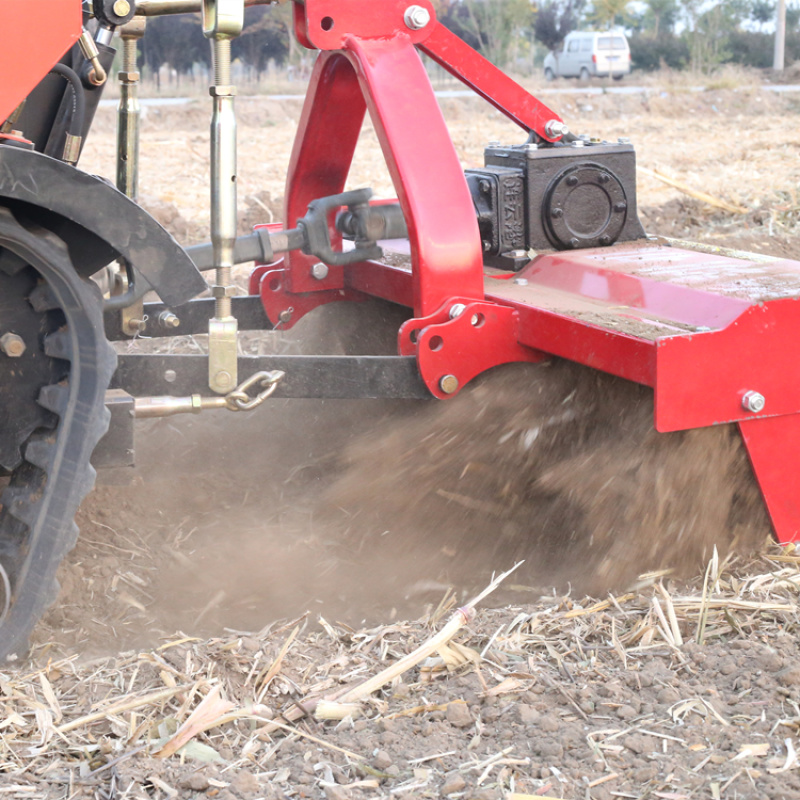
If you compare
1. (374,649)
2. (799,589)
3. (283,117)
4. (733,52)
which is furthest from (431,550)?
(733,52)

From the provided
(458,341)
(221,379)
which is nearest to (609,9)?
(458,341)

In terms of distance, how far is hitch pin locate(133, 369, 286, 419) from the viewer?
2250 mm

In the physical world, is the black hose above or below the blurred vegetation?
below

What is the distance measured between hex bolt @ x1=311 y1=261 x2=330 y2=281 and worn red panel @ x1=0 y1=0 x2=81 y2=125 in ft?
5.06

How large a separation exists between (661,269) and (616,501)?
2.15 feet

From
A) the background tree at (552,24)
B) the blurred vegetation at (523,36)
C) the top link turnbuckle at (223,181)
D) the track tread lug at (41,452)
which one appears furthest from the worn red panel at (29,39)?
the background tree at (552,24)

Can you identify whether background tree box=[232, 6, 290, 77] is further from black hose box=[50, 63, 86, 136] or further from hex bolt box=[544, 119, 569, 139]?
black hose box=[50, 63, 86, 136]

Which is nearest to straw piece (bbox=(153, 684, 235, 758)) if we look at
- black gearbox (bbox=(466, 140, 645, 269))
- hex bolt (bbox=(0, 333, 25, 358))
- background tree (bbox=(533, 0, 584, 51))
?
hex bolt (bbox=(0, 333, 25, 358))

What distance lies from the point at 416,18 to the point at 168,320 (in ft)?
3.60

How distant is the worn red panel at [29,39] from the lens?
1.90 metres

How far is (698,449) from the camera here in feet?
8.66

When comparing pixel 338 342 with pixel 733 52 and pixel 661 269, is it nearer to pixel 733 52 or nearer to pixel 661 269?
pixel 661 269

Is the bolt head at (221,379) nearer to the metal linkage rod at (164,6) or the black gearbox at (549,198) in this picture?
the metal linkage rod at (164,6)

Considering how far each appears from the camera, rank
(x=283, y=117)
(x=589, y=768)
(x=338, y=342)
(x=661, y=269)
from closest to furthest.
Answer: (x=589, y=768) → (x=661, y=269) → (x=338, y=342) → (x=283, y=117)
